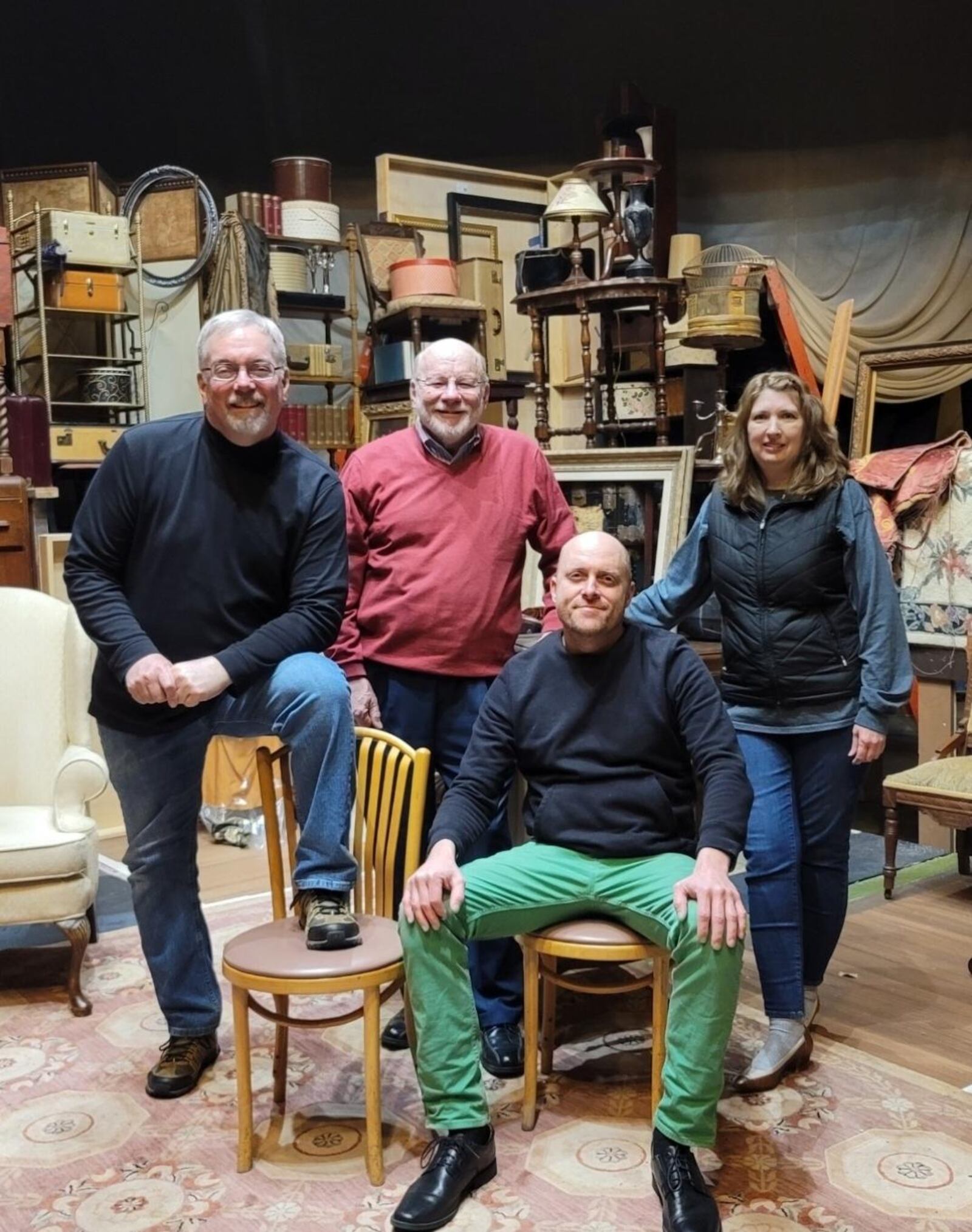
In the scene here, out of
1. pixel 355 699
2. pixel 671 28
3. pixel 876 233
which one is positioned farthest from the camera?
pixel 671 28

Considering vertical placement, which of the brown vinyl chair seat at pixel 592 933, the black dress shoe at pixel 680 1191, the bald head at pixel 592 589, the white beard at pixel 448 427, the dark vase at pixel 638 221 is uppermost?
the dark vase at pixel 638 221

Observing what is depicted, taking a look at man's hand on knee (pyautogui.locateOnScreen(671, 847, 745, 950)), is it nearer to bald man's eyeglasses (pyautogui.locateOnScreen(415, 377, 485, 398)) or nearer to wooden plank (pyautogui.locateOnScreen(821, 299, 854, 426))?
bald man's eyeglasses (pyautogui.locateOnScreen(415, 377, 485, 398))

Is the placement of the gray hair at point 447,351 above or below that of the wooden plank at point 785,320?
Result: below

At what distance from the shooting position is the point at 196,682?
8.20 ft

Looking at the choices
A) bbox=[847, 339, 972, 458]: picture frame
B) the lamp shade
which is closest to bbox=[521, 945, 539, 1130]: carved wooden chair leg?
the lamp shade

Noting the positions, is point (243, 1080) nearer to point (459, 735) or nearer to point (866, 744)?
point (459, 735)

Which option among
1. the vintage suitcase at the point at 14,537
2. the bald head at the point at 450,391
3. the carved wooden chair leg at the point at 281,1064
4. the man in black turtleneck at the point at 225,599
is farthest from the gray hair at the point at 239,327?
the vintage suitcase at the point at 14,537

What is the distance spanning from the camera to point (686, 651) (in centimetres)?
267

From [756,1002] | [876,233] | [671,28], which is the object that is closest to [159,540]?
[756,1002]

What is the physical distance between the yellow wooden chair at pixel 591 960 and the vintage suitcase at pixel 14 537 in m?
3.21

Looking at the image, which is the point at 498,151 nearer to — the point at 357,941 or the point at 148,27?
the point at 148,27

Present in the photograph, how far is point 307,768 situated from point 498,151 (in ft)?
24.8

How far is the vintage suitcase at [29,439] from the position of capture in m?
5.65

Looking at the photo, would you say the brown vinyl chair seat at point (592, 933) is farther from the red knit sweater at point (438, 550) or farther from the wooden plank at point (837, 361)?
the wooden plank at point (837, 361)
